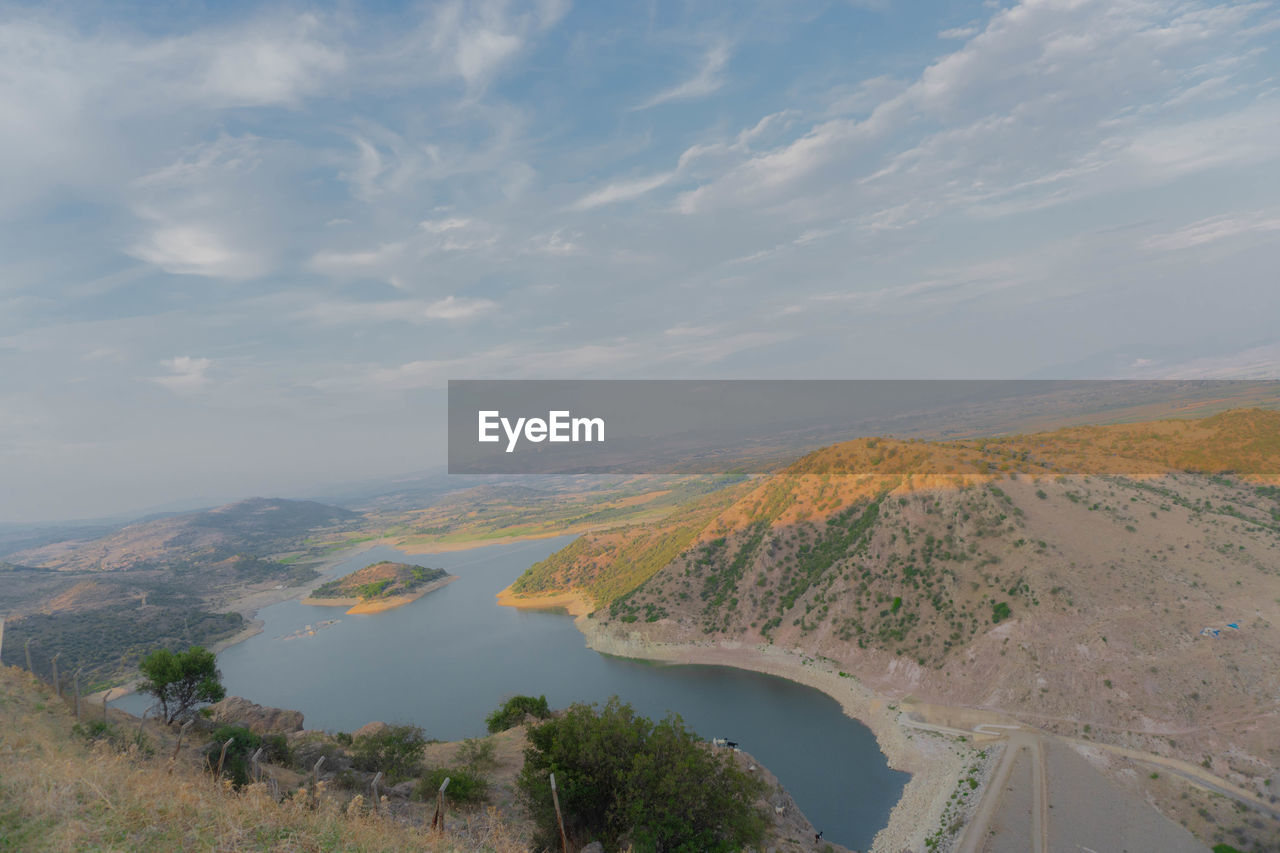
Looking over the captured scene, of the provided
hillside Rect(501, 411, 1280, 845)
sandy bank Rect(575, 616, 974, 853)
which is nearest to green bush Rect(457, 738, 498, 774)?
sandy bank Rect(575, 616, 974, 853)

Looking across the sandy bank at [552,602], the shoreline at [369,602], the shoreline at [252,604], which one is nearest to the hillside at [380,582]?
the shoreline at [369,602]

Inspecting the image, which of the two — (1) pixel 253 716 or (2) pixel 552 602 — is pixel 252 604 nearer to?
(2) pixel 552 602

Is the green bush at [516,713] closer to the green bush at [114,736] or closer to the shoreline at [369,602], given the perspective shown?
the green bush at [114,736]

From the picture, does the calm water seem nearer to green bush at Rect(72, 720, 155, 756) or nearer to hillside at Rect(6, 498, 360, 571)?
Answer: green bush at Rect(72, 720, 155, 756)

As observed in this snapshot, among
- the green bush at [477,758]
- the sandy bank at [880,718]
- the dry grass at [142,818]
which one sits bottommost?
the sandy bank at [880,718]

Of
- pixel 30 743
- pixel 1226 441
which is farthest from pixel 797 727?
pixel 1226 441

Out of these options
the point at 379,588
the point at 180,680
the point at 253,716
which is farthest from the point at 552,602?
Result: the point at 180,680

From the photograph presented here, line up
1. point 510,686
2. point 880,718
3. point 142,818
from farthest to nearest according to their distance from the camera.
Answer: point 510,686, point 880,718, point 142,818
